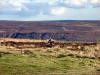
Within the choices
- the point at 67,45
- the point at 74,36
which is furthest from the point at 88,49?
the point at 74,36

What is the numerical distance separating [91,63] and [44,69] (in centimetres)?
626

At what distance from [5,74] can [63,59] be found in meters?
9.96

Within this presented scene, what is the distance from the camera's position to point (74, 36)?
12256 centimetres

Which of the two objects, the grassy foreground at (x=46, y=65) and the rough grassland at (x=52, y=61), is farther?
the rough grassland at (x=52, y=61)

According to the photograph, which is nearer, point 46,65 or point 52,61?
point 46,65

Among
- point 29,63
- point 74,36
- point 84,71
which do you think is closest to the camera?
point 84,71

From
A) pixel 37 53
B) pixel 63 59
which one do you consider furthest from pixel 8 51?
pixel 63 59

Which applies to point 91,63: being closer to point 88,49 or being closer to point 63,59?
point 63,59

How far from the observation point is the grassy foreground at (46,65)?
97.0 feet

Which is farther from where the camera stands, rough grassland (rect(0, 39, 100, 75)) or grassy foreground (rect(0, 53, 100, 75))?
rough grassland (rect(0, 39, 100, 75))

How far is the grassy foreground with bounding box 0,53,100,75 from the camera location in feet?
97.0

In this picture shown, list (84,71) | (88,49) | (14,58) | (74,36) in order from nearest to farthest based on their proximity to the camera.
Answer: (84,71)
(14,58)
(88,49)
(74,36)

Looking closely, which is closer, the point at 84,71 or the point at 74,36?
the point at 84,71

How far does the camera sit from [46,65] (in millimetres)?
32375
